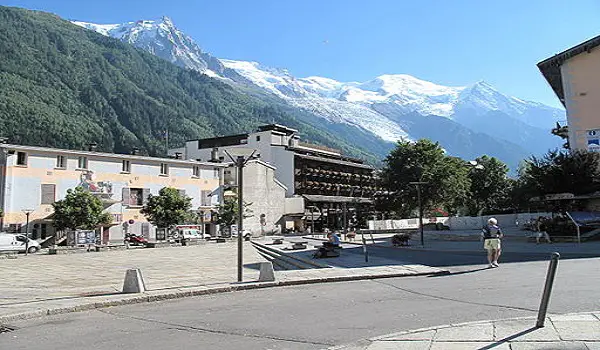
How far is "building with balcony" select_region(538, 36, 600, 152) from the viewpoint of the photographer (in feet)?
128

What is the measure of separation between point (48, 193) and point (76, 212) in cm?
746

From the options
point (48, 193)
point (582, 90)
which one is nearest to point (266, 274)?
point (582, 90)

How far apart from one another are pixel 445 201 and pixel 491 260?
170ft

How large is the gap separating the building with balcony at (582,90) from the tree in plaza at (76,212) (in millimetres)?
42173

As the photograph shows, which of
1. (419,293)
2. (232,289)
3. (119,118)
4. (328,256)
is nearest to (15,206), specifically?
(328,256)

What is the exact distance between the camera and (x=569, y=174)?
3347 cm

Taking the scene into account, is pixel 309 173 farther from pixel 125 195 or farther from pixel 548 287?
pixel 548 287

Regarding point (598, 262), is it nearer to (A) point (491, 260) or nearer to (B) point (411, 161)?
(A) point (491, 260)

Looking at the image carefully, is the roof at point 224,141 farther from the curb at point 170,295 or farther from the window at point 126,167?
the curb at point 170,295

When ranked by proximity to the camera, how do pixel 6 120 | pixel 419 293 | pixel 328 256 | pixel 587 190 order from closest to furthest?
pixel 419 293
pixel 328 256
pixel 587 190
pixel 6 120

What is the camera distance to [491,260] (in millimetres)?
16891

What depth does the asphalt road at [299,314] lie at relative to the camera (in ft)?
23.4

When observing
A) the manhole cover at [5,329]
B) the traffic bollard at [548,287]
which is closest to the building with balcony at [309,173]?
the manhole cover at [5,329]

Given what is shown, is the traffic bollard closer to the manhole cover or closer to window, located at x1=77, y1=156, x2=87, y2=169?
the manhole cover
